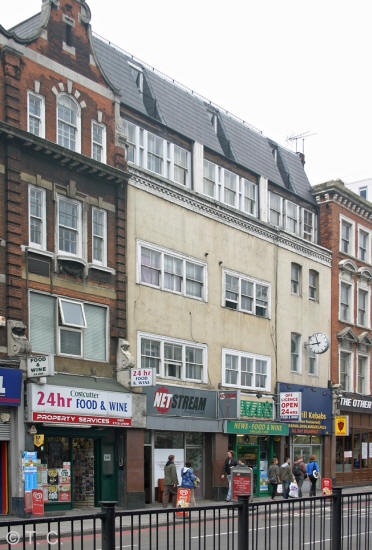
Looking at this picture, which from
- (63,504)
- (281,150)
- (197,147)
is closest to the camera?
(63,504)

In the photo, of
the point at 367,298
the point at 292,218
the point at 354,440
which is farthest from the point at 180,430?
the point at 367,298

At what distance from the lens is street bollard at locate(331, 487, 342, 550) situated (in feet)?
33.0

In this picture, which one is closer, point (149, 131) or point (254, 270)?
point (149, 131)

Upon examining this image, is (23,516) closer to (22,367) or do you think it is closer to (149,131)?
(22,367)

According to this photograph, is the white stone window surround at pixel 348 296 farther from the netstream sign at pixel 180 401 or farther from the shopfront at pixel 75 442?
the shopfront at pixel 75 442

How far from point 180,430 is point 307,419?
947 centimetres

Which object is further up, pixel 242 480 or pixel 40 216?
pixel 40 216

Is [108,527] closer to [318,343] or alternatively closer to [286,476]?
[286,476]

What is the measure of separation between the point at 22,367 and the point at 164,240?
8.58 m

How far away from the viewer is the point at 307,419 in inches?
1436

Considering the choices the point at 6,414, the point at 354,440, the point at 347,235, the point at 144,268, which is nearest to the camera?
the point at 6,414

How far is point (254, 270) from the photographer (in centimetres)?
3425

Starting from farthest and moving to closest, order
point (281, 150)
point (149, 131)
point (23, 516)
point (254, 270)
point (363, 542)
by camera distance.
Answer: point (281, 150) < point (254, 270) < point (149, 131) < point (23, 516) < point (363, 542)

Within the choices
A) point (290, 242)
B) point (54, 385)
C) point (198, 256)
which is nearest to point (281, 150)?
point (290, 242)
